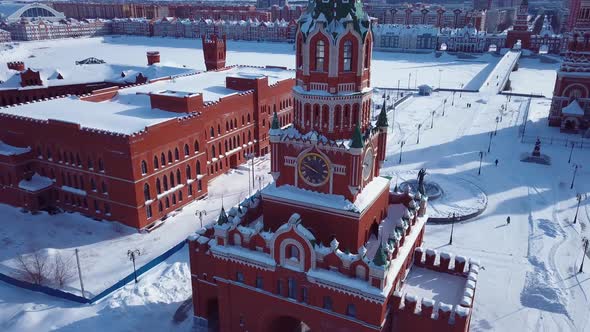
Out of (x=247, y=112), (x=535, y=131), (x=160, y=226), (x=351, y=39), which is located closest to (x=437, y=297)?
(x=351, y=39)

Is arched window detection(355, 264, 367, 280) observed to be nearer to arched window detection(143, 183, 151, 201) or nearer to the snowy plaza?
the snowy plaza

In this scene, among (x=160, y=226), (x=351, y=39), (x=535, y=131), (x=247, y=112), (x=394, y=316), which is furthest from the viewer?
(x=535, y=131)

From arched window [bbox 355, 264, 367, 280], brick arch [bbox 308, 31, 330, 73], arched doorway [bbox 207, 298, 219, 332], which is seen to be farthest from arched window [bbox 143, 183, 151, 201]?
arched window [bbox 355, 264, 367, 280]

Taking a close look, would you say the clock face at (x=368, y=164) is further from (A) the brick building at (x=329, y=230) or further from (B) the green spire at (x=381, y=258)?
(B) the green spire at (x=381, y=258)

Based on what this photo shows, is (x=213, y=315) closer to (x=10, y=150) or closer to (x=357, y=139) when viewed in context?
(x=357, y=139)

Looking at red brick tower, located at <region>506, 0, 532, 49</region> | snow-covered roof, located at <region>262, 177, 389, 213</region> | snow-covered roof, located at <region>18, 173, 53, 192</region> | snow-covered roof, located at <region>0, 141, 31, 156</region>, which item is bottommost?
snow-covered roof, located at <region>18, 173, 53, 192</region>

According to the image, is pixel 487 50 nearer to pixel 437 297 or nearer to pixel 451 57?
pixel 451 57
